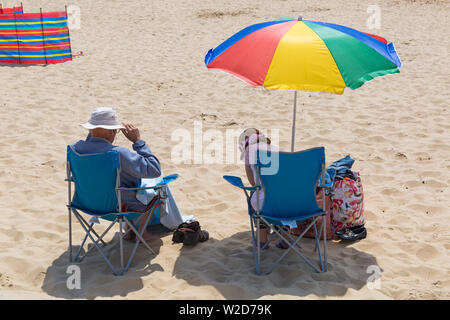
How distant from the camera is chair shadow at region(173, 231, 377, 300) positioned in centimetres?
354

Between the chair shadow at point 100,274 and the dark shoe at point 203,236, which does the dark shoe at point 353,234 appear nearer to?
the dark shoe at point 203,236

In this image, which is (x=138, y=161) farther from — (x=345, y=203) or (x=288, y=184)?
(x=345, y=203)

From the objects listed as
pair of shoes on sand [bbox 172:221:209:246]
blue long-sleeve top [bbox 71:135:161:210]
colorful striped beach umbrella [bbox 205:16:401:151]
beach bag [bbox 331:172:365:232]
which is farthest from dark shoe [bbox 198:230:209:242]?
colorful striped beach umbrella [bbox 205:16:401:151]

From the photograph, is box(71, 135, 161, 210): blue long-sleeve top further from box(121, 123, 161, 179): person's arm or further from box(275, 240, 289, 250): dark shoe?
box(275, 240, 289, 250): dark shoe

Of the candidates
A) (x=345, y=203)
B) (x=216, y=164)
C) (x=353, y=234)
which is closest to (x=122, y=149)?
(x=345, y=203)

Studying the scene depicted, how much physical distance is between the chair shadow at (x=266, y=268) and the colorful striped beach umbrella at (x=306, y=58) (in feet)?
4.28

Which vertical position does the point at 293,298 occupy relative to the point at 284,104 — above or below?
below

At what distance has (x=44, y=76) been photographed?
9727 millimetres

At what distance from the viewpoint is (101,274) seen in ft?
12.4

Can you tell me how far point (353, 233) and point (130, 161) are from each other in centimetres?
193

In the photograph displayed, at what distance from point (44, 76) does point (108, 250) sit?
6447 millimetres

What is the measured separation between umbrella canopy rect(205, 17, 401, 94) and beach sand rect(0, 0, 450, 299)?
1.36 m
